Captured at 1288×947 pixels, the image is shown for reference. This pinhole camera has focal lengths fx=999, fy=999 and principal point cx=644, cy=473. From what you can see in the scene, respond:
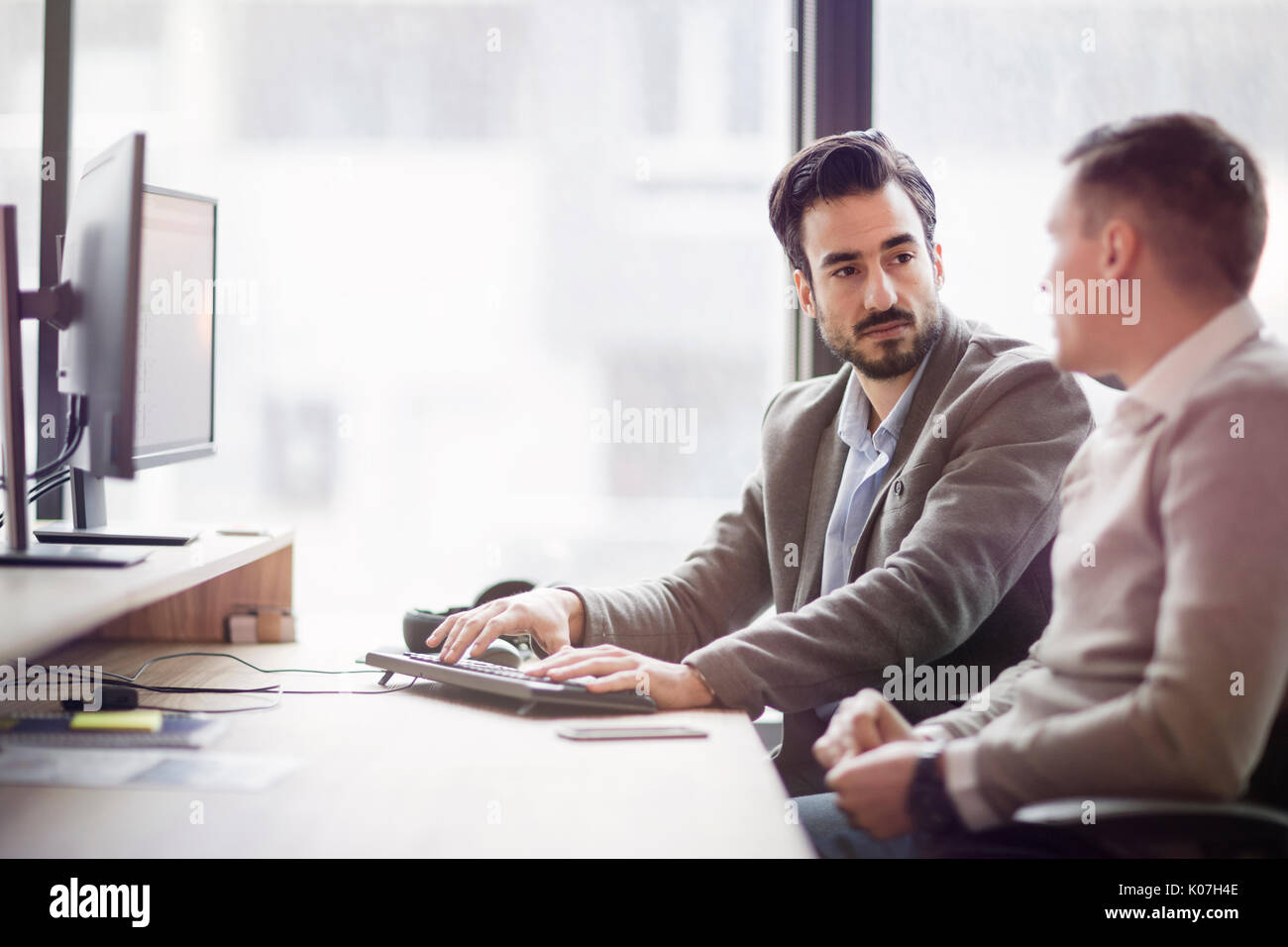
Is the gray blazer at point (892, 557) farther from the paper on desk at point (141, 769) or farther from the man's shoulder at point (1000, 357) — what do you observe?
the paper on desk at point (141, 769)

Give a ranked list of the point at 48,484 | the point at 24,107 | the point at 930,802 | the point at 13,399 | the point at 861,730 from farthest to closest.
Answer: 1. the point at 24,107
2. the point at 48,484
3. the point at 13,399
4. the point at 861,730
5. the point at 930,802

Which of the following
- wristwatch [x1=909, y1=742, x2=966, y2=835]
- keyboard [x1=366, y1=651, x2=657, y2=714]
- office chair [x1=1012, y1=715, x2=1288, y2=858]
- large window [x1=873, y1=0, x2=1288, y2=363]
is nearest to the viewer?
office chair [x1=1012, y1=715, x2=1288, y2=858]

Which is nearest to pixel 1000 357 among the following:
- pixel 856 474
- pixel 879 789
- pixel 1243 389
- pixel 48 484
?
pixel 856 474

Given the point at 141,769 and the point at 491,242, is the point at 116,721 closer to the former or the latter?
the point at 141,769

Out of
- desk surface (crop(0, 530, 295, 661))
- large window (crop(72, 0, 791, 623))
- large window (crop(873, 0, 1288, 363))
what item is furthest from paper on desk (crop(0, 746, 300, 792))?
large window (crop(873, 0, 1288, 363))

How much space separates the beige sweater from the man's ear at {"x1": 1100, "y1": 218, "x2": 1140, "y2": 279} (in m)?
0.09

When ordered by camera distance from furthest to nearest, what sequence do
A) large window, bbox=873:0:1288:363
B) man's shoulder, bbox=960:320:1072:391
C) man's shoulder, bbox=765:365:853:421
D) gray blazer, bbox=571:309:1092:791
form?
1. large window, bbox=873:0:1288:363
2. man's shoulder, bbox=765:365:853:421
3. man's shoulder, bbox=960:320:1072:391
4. gray blazer, bbox=571:309:1092:791

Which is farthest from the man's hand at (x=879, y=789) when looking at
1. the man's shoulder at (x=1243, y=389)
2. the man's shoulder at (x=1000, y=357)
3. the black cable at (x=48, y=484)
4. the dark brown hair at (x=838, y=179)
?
the black cable at (x=48, y=484)

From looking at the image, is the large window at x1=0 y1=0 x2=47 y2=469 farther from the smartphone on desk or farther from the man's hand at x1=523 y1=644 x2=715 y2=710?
the smartphone on desk

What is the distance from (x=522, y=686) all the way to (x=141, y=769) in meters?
0.42

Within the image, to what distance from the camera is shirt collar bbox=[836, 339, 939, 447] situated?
161 cm

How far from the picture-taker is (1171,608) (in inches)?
32.4

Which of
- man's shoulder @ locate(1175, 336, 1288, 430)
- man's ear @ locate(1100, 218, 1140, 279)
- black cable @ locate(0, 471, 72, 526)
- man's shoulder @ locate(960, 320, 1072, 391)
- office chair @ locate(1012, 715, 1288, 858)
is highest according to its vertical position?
man's ear @ locate(1100, 218, 1140, 279)

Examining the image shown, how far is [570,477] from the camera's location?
2168mm
